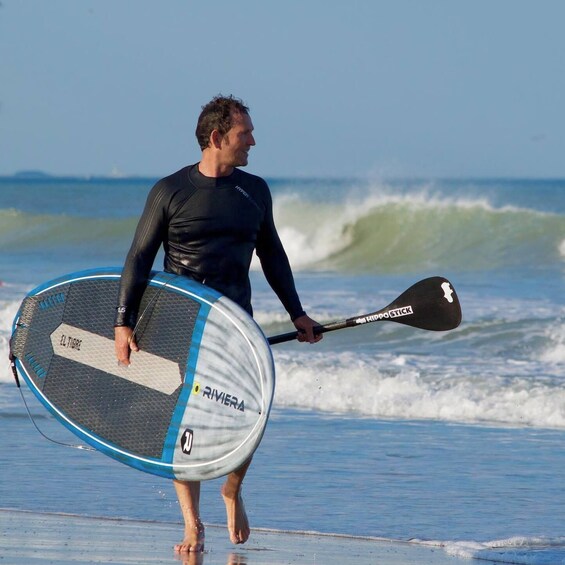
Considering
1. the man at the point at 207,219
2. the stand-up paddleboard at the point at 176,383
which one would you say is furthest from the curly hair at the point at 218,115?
the stand-up paddleboard at the point at 176,383

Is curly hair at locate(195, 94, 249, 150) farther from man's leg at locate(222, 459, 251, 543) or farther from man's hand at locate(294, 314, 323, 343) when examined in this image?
man's leg at locate(222, 459, 251, 543)

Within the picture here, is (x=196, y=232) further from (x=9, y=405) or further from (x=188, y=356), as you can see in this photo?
(x=9, y=405)

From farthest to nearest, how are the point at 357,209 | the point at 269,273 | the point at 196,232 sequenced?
the point at 357,209 → the point at 269,273 → the point at 196,232

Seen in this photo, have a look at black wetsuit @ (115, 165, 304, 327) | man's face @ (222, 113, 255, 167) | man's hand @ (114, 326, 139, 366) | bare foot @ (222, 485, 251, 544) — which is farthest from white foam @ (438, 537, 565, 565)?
man's face @ (222, 113, 255, 167)

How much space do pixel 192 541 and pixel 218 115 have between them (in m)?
1.48

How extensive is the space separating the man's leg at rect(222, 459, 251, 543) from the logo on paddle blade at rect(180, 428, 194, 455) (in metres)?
0.21

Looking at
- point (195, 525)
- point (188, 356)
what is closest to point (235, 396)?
point (188, 356)

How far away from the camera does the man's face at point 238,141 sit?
4.29 metres

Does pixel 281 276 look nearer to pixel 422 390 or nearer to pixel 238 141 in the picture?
pixel 238 141

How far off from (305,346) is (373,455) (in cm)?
469

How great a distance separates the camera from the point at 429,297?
4.66 m

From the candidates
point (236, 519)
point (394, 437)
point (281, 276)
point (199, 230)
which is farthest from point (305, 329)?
point (394, 437)

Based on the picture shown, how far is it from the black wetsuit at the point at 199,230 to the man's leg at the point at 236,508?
63 cm

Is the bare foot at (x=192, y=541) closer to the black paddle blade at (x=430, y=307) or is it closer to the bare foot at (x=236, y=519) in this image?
the bare foot at (x=236, y=519)
